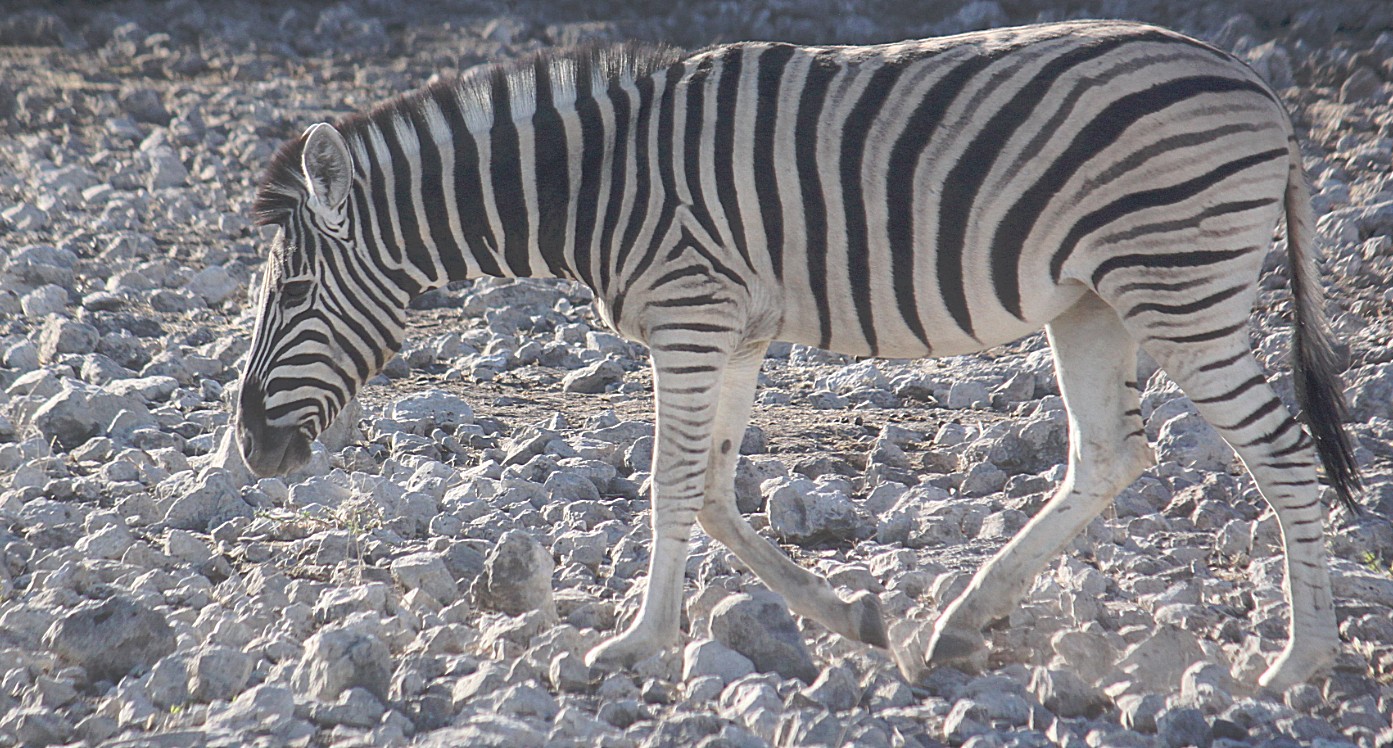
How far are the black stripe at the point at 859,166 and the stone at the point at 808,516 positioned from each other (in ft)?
4.25

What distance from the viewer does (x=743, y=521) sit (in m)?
5.03

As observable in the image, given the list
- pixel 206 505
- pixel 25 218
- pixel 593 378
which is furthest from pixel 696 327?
pixel 25 218

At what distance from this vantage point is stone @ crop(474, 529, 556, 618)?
15.3 ft

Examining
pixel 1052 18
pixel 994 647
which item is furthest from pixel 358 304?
pixel 1052 18

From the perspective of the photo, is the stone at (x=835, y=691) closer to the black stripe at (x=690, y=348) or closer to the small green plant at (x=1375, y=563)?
the black stripe at (x=690, y=348)

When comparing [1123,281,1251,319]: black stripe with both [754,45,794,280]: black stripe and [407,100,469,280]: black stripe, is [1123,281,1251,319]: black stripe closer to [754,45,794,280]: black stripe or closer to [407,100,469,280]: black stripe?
[754,45,794,280]: black stripe

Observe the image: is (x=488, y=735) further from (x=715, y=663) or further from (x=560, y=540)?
(x=560, y=540)

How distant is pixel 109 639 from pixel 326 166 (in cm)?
173

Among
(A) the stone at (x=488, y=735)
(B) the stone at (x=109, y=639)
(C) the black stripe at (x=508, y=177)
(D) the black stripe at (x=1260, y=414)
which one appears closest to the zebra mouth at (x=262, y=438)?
(B) the stone at (x=109, y=639)

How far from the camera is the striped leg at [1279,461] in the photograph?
166 inches

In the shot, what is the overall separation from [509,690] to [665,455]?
1.05 meters

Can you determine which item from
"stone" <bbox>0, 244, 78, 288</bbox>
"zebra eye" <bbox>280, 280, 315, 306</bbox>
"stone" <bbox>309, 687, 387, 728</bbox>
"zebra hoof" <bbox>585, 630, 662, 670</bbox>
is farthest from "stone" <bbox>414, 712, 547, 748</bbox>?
"stone" <bbox>0, 244, 78, 288</bbox>

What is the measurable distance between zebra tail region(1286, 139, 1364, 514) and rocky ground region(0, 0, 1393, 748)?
440 mm

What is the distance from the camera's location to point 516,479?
19.3ft
